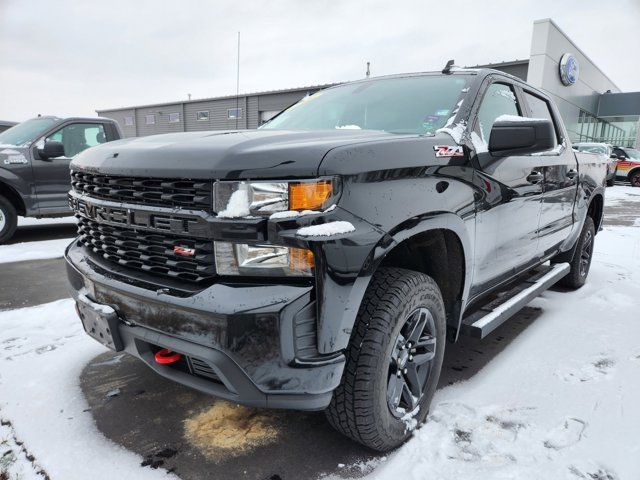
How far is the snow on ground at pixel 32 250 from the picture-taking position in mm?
5465

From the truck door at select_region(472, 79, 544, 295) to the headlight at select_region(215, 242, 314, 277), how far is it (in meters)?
1.20

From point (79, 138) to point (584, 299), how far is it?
6737 millimetres

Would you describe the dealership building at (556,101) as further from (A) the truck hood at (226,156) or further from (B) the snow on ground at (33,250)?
(A) the truck hood at (226,156)

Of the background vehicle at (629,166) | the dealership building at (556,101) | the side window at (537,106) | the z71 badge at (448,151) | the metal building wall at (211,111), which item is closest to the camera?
the z71 badge at (448,151)

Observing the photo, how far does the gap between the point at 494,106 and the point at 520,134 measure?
0.63 metres

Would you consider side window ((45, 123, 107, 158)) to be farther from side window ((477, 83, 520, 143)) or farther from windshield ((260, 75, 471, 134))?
side window ((477, 83, 520, 143))

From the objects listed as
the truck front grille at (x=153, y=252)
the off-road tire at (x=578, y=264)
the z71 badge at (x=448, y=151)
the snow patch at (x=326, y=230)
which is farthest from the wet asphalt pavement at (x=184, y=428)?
the off-road tire at (x=578, y=264)

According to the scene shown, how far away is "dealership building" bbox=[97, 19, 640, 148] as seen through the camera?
2027 cm

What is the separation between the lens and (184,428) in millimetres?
2211

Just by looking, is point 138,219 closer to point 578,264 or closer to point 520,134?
point 520,134

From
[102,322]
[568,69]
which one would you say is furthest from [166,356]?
[568,69]

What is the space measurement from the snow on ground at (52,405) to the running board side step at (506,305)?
1647 mm

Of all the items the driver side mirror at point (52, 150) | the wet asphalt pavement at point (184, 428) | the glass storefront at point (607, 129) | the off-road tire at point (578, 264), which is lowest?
the wet asphalt pavement at point (184, 428)

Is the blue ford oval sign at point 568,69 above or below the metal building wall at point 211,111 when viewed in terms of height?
above
